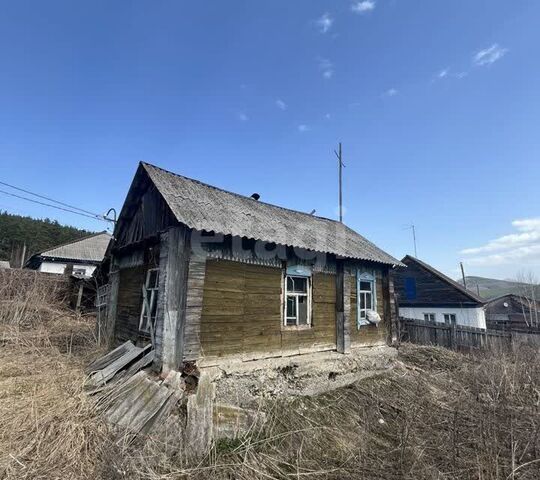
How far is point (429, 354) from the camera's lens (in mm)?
12734

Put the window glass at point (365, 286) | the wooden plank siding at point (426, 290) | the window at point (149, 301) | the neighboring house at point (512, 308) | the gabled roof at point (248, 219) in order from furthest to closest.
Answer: the neighboring house at point (512, 308) < the wooden plank siding at point (426, 290) < the window glass at point (365, 286) < the window at point (149, 301) < the gabled roof at point (248, 219)

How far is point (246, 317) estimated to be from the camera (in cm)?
768

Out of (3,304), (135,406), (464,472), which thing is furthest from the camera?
(3,304)

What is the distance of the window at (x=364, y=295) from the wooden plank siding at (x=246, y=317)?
7.05 ft

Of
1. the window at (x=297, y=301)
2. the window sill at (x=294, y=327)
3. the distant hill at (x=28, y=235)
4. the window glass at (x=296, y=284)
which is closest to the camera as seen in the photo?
the window sill at (x=294, y=327)

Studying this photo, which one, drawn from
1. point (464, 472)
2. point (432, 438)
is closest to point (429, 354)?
point (432, 438)

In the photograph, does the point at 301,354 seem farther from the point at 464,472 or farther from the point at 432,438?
the point at 464,472

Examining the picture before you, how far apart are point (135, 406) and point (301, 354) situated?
460 cm

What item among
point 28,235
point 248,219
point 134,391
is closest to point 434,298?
point 248,219

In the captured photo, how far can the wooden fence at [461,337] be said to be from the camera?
1330 centimetres

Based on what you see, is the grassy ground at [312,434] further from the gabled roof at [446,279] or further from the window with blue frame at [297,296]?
the gabled roof at [446,279]

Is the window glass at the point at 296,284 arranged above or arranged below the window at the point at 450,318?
above

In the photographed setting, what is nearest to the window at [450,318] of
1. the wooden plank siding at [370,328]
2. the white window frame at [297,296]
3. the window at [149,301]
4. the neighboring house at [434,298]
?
the neighboring house at [434,298]

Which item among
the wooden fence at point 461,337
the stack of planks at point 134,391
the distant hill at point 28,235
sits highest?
the distant hill at point 28,235
